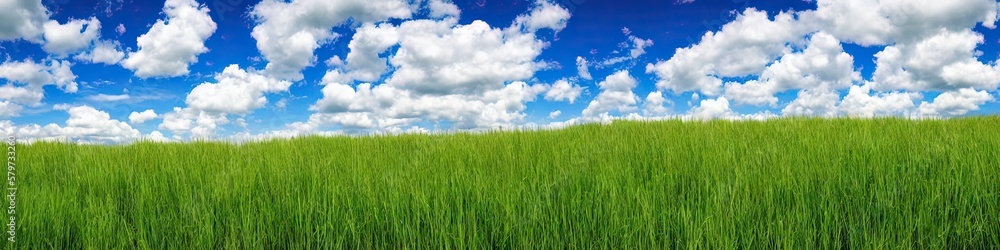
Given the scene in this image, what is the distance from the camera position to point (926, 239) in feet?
9.21

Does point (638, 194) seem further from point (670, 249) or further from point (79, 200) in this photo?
point (79, 200)

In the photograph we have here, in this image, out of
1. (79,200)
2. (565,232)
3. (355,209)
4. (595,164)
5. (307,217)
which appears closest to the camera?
(565,232)

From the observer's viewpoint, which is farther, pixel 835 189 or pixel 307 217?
pixel 835 189

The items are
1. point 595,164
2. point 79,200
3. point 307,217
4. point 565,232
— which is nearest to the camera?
point 565,232

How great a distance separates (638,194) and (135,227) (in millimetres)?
2761

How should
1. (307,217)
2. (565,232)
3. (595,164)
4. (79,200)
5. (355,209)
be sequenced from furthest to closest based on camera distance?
(595,164) → (79,200) → (355,209) → (307,217) → (565,232)

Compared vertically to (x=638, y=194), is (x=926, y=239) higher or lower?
lower

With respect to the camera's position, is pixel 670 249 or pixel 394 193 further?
pixel 394 193

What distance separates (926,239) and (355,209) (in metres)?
2.89

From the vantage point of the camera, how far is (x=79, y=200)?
3.80 m

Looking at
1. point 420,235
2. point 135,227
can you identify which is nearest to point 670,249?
point 420,235

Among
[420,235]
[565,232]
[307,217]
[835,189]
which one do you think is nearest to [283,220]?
[307,217]

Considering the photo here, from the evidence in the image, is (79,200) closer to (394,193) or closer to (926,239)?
(394,193)

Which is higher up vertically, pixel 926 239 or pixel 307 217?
pixel 307 217
